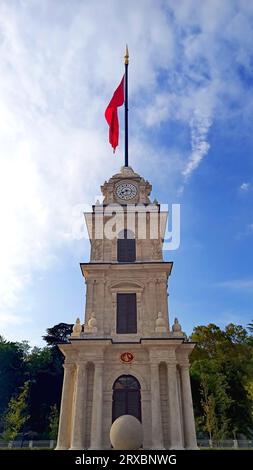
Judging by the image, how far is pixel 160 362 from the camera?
850 inches

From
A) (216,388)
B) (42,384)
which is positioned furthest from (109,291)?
(42,384)

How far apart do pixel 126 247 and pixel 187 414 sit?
1153cm

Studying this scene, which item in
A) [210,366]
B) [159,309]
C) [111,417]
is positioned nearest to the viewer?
[111,417]

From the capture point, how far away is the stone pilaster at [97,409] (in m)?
19.6

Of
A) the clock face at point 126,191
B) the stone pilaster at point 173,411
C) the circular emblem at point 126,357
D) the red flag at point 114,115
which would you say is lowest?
the stone pilaster at point 173,411

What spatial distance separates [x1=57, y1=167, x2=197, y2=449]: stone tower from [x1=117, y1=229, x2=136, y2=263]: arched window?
0.07m

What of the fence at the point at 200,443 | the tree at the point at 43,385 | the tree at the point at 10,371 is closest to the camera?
the fence at the point at 200,443

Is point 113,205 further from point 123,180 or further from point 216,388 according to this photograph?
point 216,388

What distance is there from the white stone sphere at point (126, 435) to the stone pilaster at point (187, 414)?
467 centimetres

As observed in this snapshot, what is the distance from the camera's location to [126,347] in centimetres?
2230

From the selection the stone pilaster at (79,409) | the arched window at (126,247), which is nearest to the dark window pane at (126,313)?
the arched window at (126,247)

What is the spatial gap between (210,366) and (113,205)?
28309 mm

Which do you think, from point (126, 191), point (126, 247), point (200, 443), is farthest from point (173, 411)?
point (200, 443)

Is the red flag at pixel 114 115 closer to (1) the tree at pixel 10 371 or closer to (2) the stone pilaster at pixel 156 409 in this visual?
(2) the stone pilaster at pixel 156 409
